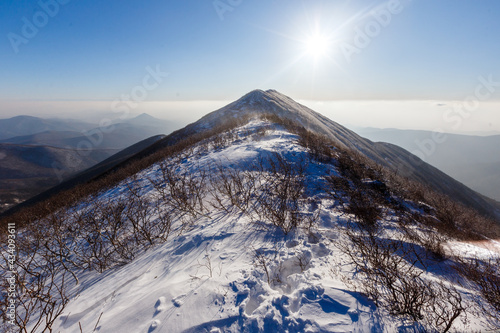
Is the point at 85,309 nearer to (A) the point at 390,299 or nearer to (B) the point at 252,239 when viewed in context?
(B) the point at 252,239

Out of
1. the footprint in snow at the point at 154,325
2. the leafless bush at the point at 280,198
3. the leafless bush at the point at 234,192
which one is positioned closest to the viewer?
the footprint in snow at the point at 154,325

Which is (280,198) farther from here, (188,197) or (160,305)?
(160,305)

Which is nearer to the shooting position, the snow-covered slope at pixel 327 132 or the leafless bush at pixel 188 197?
the leafless bush at pixel 188 197

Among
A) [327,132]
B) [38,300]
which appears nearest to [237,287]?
[38,300]

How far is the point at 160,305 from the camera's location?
2422 mm

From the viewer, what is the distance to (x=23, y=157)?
83250 mm

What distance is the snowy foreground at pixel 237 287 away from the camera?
2.11 metres

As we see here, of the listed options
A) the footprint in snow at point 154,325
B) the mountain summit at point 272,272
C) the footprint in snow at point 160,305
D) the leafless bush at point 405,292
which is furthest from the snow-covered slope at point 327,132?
the footprint in snow at point 154,325

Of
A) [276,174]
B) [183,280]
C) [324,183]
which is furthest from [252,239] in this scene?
[324,183]

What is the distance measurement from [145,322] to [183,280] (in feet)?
2.11

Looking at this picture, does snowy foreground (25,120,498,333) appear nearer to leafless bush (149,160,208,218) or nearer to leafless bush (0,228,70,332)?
leafless bush (0,228,70,332)

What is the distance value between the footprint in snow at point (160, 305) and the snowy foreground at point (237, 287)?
0.01 m

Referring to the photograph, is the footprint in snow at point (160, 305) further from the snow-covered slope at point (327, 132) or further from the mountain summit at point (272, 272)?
the snow-covered slope at point (327, 132)

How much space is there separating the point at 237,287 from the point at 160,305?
1.02 meters
